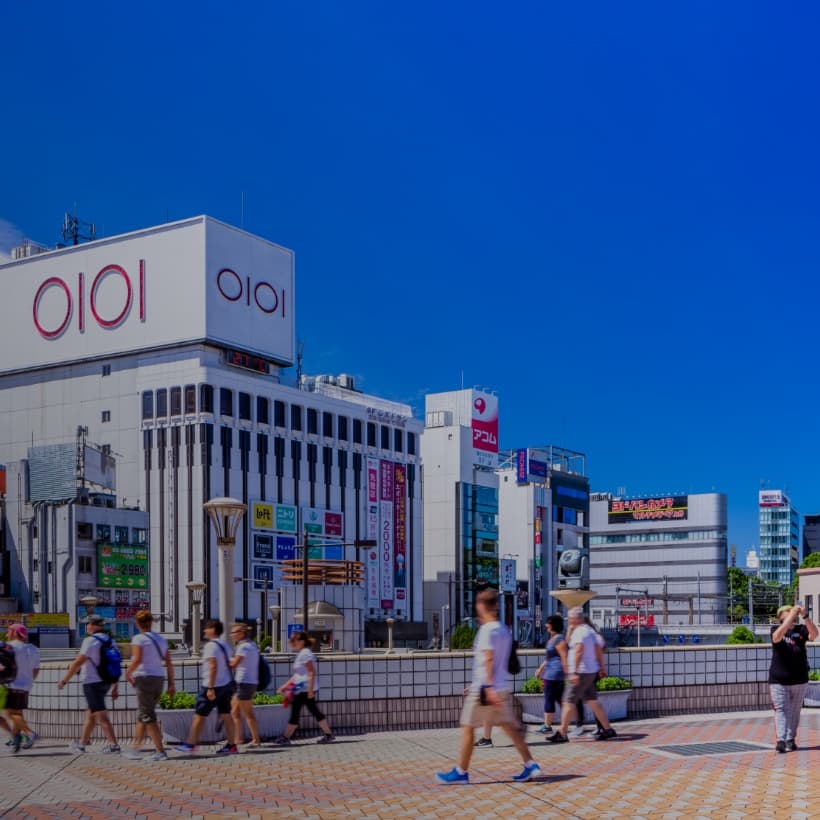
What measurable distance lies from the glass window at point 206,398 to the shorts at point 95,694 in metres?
74.9

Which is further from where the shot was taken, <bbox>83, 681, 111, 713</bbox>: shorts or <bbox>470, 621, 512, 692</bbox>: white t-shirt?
<bbox>83, 681, 111, 713</bbox>: shorts

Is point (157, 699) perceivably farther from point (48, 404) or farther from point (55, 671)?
point (48, 404)

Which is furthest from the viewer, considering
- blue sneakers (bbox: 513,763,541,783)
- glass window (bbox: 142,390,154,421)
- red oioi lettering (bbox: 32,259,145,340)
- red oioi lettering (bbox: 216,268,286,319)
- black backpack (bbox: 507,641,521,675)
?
red oioi lettering (bbox: 32,259,145,340)

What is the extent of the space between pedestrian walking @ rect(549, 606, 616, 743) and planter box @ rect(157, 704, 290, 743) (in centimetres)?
357

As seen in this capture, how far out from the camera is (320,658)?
16.7 metres

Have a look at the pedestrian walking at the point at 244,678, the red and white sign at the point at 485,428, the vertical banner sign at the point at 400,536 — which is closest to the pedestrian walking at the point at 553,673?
the pedestrian walking at the point at 244,678

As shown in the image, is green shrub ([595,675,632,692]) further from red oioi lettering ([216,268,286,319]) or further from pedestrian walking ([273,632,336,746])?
red oioi lettering ([216,268,286,319])

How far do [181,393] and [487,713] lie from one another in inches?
3176

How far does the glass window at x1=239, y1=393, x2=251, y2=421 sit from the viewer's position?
9189cm

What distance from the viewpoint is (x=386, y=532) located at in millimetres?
104062

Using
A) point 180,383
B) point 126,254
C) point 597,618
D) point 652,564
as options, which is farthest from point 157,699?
point 652,564

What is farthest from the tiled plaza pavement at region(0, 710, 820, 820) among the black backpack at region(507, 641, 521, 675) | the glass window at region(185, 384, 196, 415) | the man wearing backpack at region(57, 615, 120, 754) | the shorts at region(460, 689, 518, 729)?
the glass window at region(185, 384, 196, 415)

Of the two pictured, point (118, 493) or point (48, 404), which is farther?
point (48, 404)

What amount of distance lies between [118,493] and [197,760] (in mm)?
80576
